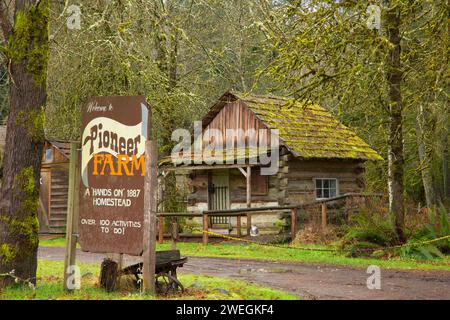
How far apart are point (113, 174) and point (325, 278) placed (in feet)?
18.3

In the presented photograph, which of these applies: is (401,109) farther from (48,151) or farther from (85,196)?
(48,151)

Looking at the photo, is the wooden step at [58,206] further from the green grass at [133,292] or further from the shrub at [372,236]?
the green grass at [133,292]

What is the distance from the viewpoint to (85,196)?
35.9 feet

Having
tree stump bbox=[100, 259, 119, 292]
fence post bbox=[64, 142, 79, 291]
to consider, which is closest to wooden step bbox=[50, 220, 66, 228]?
fence post bbox=[64, 142, 79, 291]

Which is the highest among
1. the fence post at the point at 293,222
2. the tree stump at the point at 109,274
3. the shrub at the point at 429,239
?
the fence post at the point at 293,222

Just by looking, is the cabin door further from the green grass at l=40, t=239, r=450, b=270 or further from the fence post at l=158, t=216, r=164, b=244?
the green grass at l=40, t=239, r=450, b=270

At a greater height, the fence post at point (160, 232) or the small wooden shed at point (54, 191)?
the small wooden shed at point (54, 191)

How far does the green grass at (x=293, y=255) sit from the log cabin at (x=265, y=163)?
345 cm

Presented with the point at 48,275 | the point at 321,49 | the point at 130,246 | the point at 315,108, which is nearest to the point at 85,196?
the point at 130,246

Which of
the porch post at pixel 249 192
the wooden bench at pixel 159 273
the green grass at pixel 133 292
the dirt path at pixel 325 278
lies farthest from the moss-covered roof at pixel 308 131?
the wooden bench at pixel 159 273

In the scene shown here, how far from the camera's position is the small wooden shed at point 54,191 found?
104 ft

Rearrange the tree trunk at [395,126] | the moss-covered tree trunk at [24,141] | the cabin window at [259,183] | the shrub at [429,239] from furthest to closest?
the cabin window at [259,183]
the tree trunk at [395,126]
the shrub at [429,239]
the moss-covered tree trunk at [24,141]

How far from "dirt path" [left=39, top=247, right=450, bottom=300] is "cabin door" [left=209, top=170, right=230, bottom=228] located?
Result: 9343 millimetres

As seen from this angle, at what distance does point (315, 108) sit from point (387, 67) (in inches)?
512
